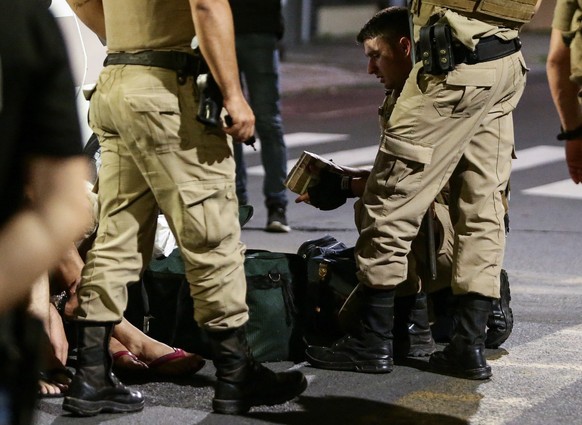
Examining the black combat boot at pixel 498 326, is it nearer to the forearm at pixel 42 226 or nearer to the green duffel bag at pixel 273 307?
the green duffel bag at pixel 273 307

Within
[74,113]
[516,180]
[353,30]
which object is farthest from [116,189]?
[353,30]

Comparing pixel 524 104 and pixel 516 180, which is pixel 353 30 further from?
pixel 516 180

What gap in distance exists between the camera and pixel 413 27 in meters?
4.61

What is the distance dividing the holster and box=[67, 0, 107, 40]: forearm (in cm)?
112

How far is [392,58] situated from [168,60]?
3.94 feet

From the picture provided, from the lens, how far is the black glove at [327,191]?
5109 millimetres

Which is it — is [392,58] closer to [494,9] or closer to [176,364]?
[494,9]

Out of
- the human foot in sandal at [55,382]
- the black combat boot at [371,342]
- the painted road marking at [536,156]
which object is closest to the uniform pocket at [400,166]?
the black combat boot at [371,342]

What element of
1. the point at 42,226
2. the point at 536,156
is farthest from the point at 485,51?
the point at 536,156

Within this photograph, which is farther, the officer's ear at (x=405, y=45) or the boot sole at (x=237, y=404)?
the officer's ear at (x=405, y=45)

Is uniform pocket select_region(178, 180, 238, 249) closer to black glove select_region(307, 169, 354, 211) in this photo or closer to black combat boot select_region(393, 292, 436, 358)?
black glove select_region(307, 169, 354, 211)

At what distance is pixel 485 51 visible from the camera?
4508 millimetres

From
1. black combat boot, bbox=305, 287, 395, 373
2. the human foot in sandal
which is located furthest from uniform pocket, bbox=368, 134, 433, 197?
the human foot in sandal

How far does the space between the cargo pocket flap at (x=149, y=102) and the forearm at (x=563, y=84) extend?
1335mm
